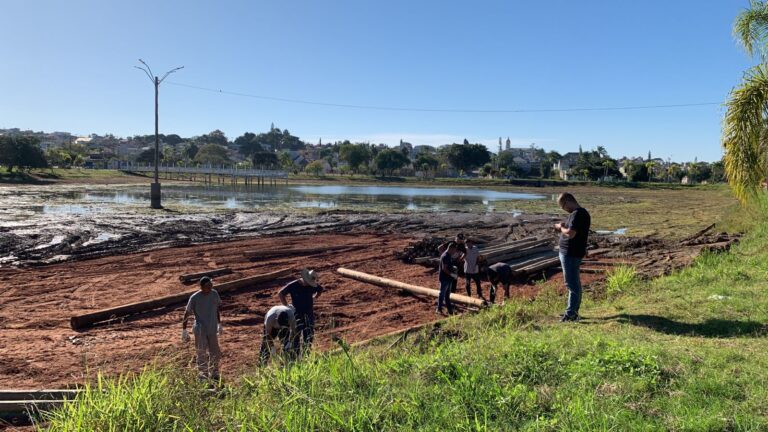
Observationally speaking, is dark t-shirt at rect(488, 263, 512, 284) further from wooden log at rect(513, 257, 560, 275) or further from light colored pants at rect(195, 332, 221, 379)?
light colored pants at rect(195, 332, 221, 379)

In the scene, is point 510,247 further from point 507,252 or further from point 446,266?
point 446,266

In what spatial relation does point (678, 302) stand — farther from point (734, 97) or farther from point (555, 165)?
point (555, 165)

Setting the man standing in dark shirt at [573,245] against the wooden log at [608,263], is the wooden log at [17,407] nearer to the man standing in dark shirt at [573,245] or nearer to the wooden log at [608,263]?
the man standing in dark shirt at [573,245]

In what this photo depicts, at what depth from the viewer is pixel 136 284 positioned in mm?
12531

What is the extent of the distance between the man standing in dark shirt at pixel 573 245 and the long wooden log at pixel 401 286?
2.60 meters

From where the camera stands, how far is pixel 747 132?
9.09 m

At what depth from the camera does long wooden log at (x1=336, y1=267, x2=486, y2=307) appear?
404 inches

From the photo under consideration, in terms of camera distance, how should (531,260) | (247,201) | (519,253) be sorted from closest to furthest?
(531,260) → (519,253) → (247,201)

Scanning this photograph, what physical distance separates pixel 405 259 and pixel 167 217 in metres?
16.3

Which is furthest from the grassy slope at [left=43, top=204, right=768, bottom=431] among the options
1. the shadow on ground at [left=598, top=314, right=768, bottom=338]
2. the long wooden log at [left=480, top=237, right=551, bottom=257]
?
the long wooden log at [left=480, top=237, right=551, bottom=257]

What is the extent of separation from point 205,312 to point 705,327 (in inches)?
265

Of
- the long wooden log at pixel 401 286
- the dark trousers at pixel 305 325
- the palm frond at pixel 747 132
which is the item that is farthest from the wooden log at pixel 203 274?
the palm frond at pixel 747 132

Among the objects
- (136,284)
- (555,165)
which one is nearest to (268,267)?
(136,284)

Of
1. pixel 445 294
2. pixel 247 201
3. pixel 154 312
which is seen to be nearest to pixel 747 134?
pixel 445 294
